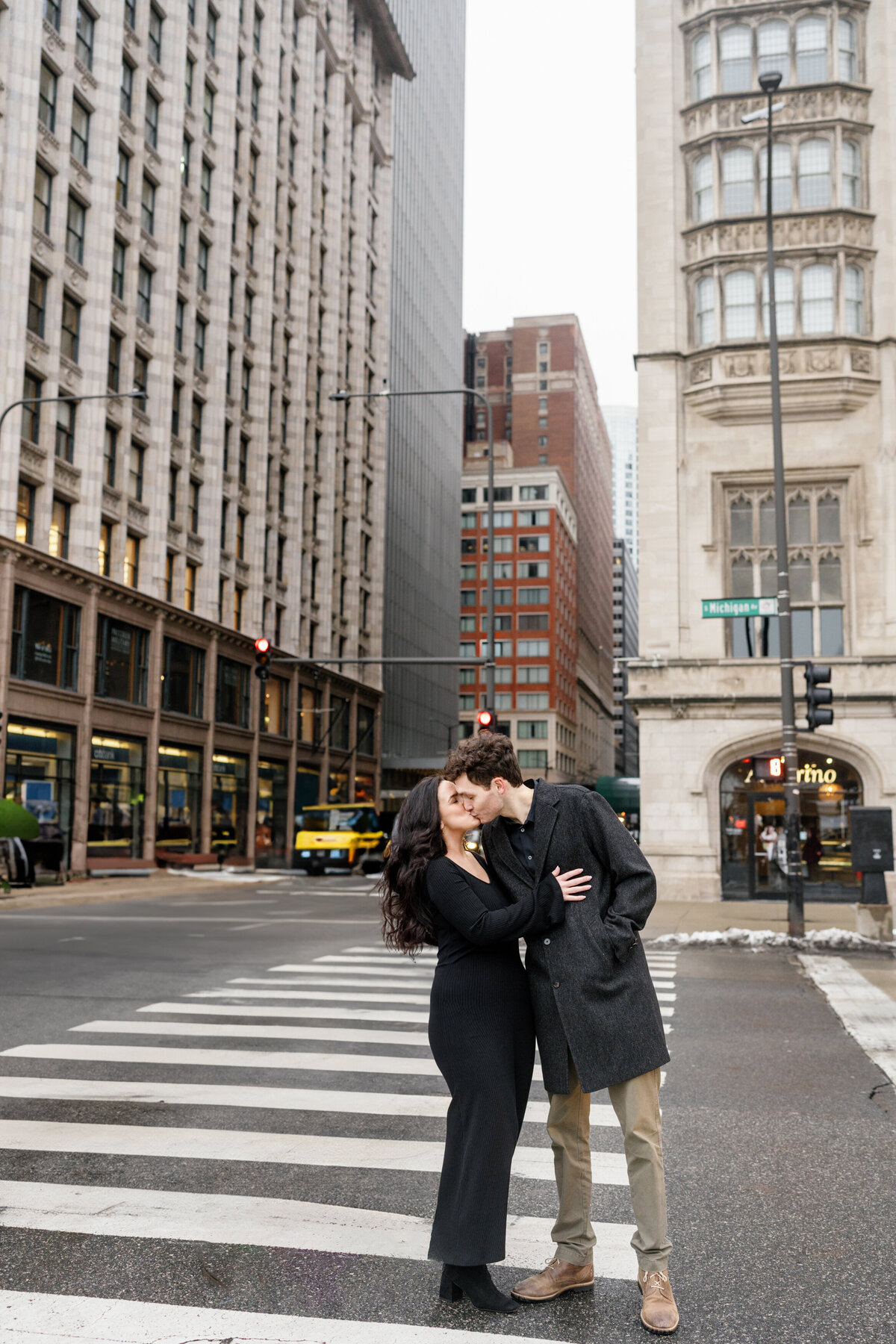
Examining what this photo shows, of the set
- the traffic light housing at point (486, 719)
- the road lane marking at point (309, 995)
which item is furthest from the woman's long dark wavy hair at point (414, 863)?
the traffic light housing at point (486, 719)

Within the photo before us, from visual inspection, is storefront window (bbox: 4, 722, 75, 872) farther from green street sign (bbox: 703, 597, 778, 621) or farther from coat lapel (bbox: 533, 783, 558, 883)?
coat lapel (bbox: 533, 783, 558, 883)

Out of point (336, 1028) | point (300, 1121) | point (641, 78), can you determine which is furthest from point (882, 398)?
point (300, 1121)

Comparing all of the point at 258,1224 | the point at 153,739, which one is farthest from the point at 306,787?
the point at 258,1224

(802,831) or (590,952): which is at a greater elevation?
(590,952)

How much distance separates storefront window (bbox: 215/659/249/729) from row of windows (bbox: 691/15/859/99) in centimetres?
2641

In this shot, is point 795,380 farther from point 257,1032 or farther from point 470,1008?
point 470,1008

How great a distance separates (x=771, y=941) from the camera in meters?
16.9

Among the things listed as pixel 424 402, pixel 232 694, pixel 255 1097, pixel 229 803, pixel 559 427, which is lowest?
pixel 255 1097

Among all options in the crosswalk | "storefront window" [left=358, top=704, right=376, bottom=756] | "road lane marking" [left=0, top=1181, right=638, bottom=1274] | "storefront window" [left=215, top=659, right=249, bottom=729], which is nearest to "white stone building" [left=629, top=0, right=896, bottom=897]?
the crosswalk

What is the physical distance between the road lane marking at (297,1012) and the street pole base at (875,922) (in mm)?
9161

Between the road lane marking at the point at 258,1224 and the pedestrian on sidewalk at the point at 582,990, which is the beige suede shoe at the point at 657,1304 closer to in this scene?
the pedestrian on sidewalk at the point at 582,990

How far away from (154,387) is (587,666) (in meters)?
103

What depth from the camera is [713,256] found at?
90.1ft

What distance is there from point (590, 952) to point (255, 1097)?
3970 mm
